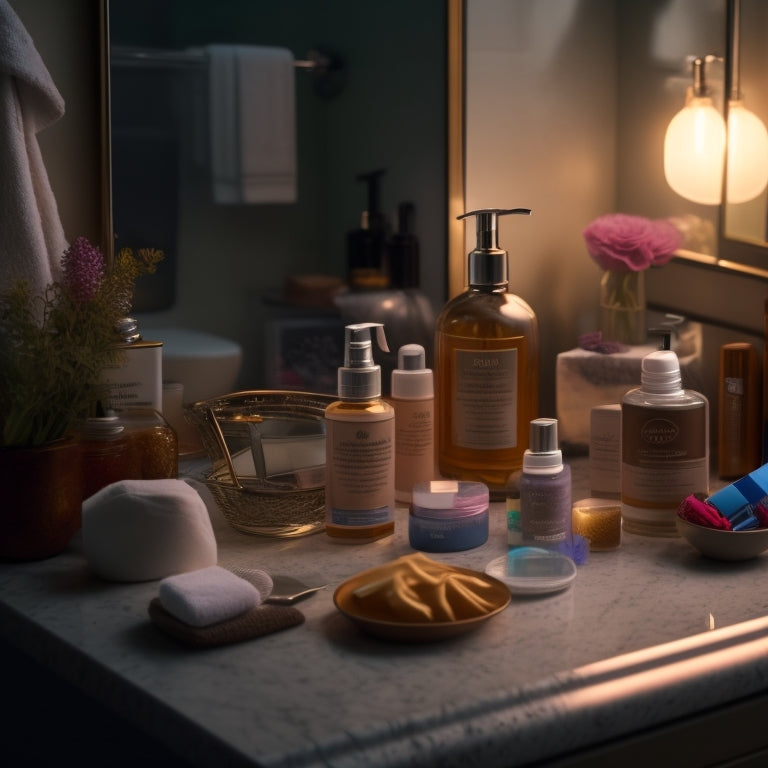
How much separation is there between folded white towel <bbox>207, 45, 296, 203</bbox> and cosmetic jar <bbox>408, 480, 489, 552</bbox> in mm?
416

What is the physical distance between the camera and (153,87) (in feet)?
4.21

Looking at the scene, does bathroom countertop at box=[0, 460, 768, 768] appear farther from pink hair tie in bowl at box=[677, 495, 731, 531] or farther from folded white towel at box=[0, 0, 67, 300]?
folded white towel at box=[0, 0, 67, 300]

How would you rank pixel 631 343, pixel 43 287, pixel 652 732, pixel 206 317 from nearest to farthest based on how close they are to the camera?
pixel 652 732, pixel 43 287, pixel 206 317, pixel 631 343

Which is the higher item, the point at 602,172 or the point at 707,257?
the point at 602,172

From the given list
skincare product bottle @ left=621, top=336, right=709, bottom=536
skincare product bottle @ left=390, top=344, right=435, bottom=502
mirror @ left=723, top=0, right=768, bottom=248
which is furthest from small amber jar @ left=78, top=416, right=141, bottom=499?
mirror @ left=723, top=0, right=768, bottom=248

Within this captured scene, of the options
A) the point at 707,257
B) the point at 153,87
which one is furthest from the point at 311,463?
the point at 707,257

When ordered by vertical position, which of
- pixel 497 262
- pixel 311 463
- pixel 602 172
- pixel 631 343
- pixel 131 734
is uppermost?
pixel 602 172

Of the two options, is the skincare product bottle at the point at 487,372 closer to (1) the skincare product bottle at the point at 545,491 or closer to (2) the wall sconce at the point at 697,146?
(1) the skincare product bottle at the point at 545,491

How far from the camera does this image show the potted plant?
41.4 inches

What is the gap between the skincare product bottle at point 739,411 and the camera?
53.5 inches

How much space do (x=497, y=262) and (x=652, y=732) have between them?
557 millimetres

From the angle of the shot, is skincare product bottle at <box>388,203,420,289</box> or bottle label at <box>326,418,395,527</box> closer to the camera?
bottle label at <box>326,418,395,527</box>

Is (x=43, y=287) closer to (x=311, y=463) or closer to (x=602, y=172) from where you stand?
(x=311, y=463)

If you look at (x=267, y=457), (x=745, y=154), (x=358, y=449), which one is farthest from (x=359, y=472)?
(x=745, y=154)
